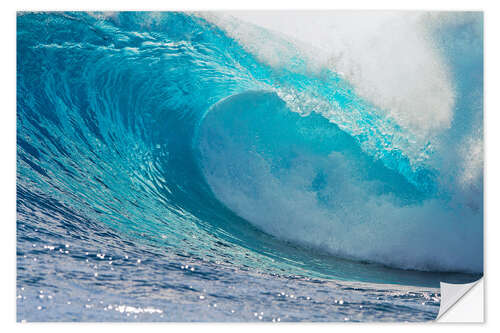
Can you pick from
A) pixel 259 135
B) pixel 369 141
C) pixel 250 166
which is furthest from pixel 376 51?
pixel 250 166

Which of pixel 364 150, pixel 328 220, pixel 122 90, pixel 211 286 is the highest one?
pixel 122 90

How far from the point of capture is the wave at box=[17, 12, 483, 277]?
2.22 meters

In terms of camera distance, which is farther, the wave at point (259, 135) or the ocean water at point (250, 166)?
the wave at point (259, 135)

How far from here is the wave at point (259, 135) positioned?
7.29ft

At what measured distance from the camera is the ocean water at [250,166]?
212 centimetres

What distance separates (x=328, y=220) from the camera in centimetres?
239

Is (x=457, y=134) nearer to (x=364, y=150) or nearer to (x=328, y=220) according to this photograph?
(x=364, y=150)

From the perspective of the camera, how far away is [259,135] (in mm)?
2559

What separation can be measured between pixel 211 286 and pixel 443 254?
4.29ft

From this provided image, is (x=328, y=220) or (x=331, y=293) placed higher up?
(x=328, y=220)

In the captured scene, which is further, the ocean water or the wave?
the wave

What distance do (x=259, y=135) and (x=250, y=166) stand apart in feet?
0.69

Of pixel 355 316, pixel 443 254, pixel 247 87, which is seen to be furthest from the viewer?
pixel 247 87
